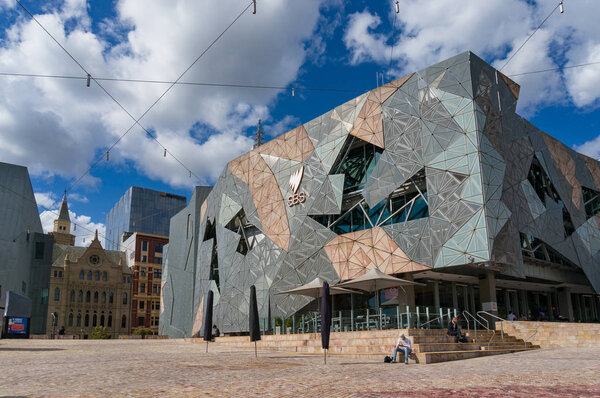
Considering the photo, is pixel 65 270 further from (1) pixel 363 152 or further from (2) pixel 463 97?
(2) pixel 463 97

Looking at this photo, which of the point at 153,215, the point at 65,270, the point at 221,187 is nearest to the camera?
the point at 221,187

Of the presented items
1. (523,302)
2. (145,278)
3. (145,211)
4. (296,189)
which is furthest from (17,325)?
(145,211)

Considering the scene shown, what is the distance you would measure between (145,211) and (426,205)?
110 meters

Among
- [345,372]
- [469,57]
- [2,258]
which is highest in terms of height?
[469,57]

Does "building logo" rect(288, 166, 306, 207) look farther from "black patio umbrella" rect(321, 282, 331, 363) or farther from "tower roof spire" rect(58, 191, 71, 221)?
"tower roof spire" rect(58, 191, 71, 221)

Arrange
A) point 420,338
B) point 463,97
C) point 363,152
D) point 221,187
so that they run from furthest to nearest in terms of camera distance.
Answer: point 221,187 → point 363,152 → point 463,97 → point 420,338

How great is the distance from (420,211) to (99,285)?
7093cm

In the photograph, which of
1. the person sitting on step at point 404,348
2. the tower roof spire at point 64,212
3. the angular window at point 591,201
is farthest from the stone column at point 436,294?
the tower roof spire at point 64,212

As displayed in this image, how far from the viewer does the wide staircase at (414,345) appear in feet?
55.9

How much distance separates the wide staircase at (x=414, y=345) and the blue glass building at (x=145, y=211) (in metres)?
109

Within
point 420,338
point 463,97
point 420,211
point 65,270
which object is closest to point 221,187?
point 420,211

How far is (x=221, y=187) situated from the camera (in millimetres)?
42750

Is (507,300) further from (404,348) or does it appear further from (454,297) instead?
(404,348)

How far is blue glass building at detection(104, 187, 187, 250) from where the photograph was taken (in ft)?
413
